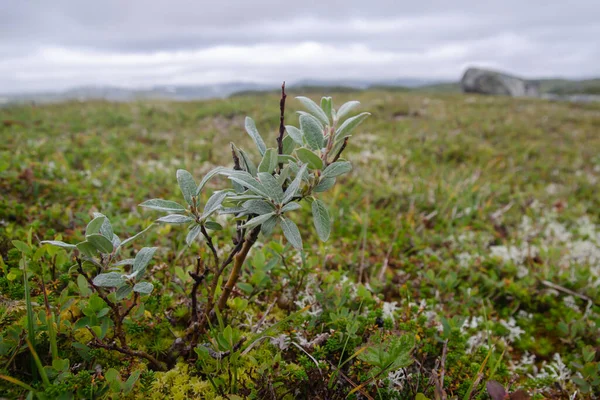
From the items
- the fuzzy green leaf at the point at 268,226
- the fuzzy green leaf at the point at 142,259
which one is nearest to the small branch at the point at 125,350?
the fuzzy green leaf at the point at 142,259

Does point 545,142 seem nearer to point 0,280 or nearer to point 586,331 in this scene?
point 586,331

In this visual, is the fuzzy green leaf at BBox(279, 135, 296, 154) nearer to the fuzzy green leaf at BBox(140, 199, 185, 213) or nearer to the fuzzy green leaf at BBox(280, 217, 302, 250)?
the fuzzy green leaf at BBox(280, 217, 302, 250)

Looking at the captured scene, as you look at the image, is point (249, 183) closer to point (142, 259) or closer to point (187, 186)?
point (187, 186)

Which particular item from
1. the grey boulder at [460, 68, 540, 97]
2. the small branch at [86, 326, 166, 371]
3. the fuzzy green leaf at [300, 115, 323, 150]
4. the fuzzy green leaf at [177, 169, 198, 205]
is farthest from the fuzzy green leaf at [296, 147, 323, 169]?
the grey boulder at [460, 68, 540, 97]

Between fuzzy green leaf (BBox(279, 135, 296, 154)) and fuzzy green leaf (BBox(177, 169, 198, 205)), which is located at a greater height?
fuzzy green leaf (BBox(279, 135, 296, 154))

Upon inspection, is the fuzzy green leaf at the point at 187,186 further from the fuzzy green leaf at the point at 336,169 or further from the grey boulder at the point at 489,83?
the grey boulder at the point at 489,83

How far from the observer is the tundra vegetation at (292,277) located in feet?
5.91

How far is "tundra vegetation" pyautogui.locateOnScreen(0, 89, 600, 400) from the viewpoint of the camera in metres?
1.80

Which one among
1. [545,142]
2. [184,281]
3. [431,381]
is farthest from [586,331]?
[545,142]

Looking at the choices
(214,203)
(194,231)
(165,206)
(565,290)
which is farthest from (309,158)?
(565,290)

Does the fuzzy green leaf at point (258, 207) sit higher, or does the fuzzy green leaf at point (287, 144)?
the fuzzy green leaf at point (287, 144)

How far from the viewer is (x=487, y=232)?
17.8 ft

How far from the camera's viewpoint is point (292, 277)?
3020 millimetres

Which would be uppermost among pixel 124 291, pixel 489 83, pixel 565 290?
pixel 489 83
